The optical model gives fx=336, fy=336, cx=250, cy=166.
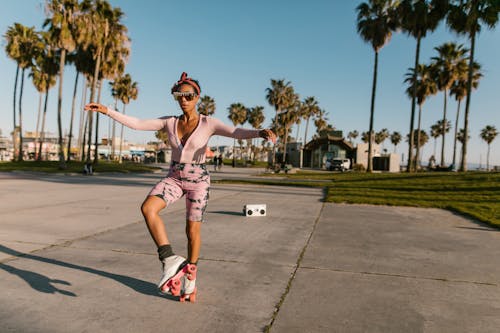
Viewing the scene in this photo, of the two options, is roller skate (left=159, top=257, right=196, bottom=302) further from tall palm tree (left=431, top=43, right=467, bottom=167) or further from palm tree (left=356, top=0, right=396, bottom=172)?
tall palm tree (left=431, top=43, right=467, bottom=167)

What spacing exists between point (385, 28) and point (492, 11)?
1151 centimetres

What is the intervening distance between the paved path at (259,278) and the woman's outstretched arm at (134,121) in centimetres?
155

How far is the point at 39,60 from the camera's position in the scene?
39.6m

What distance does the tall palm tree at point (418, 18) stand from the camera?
3038 cm

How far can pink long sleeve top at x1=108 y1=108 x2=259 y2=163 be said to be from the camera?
3.01m

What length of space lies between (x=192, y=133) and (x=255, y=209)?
5308 millimetres

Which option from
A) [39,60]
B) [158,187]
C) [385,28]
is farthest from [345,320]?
[39,60]

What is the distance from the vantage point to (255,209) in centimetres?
812

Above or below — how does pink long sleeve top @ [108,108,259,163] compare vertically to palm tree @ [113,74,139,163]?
below

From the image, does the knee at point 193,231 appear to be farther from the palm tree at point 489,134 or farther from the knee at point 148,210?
the palm tree at point 489,134

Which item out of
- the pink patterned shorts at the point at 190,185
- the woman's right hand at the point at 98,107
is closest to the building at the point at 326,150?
the pink patterned shorts at the point at 190,185

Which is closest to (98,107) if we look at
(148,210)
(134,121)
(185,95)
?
(134,121)

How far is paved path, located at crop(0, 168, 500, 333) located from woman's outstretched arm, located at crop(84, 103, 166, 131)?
1551mm

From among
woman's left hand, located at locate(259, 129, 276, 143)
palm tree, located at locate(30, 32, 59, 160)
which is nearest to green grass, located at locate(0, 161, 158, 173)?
palm tree, located at locate(30, 32, 59, 160)
